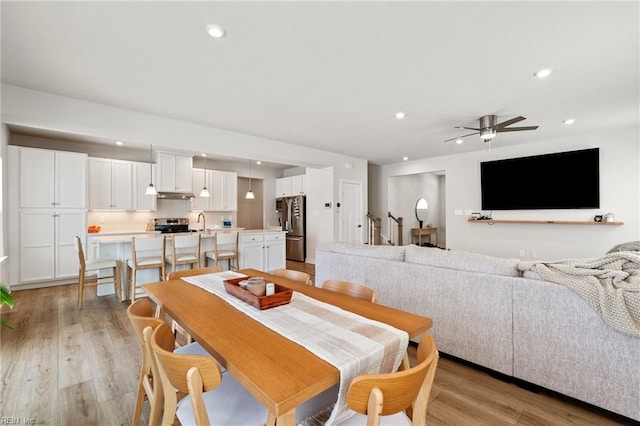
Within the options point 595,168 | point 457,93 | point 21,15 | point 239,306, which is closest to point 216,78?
point 21,15

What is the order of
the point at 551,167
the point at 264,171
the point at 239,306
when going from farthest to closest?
the point at 264,171 → the point at 551,167 → the point at 239,306

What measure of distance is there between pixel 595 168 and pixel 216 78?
595 centimetres

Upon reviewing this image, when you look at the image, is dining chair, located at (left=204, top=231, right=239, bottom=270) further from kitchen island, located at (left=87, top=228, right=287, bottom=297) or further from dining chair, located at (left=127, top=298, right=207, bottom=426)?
dining chair, located at (left=127, top=298, right=207, bottom=426)

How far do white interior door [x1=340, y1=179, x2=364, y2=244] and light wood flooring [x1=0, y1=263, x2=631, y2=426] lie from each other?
4482 millimetres

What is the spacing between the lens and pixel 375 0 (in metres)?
1.73

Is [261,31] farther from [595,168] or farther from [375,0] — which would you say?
[595,168]

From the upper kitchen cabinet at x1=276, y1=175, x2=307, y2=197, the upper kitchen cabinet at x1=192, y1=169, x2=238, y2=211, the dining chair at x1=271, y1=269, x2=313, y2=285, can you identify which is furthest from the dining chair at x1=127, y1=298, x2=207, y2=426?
the upper kitchen cabinet at x1=276, y1=175, x2=307, y2=197

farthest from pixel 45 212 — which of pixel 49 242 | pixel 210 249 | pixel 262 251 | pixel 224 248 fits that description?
pixel 262 251

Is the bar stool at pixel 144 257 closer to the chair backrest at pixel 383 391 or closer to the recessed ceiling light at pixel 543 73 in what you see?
the chair backrest at pixel 383 391

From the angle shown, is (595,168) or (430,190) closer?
(595,168)

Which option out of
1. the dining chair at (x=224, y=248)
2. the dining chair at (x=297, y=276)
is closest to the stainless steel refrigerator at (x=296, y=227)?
the dining chair at (x=224, y=248)

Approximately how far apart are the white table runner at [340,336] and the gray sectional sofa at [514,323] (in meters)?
1.21

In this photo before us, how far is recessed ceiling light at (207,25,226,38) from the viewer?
1.99m

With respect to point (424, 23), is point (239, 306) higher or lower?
lower
